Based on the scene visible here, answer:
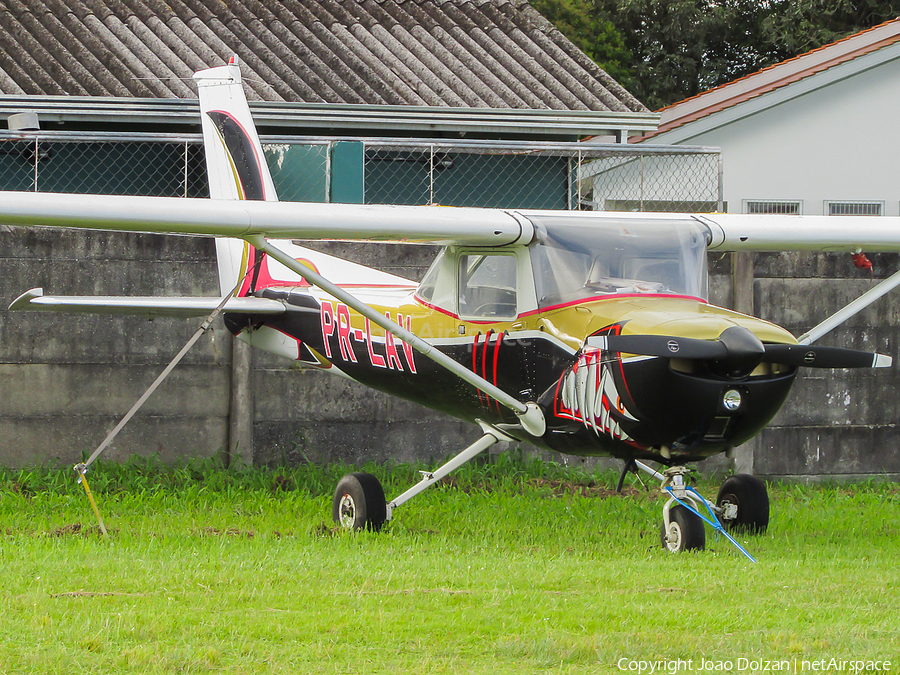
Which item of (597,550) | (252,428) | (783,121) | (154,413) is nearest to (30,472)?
(154,413)

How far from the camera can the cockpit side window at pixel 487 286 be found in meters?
6.93

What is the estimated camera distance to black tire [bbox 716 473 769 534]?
7324mm

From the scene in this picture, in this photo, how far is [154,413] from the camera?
9.23m

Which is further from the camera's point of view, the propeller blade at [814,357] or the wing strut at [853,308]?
the wing strut at [853,308]

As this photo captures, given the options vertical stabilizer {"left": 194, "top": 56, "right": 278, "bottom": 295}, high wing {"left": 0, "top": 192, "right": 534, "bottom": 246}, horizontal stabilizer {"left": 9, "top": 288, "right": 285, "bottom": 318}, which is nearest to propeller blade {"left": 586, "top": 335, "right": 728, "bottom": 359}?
high wing {"left": 0, "top": 192, "right": 534, "bottom": 246}

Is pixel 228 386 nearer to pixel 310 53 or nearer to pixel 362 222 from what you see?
pixel 362 222

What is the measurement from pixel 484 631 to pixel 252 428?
5.19 metres

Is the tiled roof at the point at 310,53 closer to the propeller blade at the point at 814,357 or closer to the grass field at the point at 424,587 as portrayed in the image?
the grass field at the point at 424,587

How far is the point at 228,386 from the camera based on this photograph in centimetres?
938

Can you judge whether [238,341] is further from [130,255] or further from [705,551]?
[705,551]

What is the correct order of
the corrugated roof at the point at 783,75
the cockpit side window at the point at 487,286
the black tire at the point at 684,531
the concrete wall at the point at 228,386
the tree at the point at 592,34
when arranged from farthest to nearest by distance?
the tree at the point at 592,34, the corrugated roof at the point at 783,75, the concrete wall at the point at 228,386, the cockpit side window at the point at 487,286, the black tire at the point at 684,531

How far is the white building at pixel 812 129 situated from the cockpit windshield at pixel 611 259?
11.8m

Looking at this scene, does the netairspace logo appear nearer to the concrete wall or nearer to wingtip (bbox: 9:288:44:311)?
wingtip (bbox: 9:288:44:311)

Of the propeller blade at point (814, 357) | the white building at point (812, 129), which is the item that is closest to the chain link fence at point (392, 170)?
the white building at point (812, 129)
